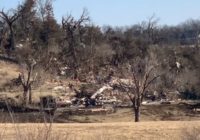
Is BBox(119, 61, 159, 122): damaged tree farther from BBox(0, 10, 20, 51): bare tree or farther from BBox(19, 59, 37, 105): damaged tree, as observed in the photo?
BBox(0, 10, 20, 51): bare tree

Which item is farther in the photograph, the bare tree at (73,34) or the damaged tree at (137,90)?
the bare tree at (73,34)

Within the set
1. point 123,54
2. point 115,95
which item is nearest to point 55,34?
point 123,54

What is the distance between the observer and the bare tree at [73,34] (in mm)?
79700

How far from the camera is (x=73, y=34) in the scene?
3339 inches

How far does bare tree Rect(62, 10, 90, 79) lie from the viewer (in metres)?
79.7

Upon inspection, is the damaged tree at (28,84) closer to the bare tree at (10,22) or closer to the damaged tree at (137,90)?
the damaged tree at (137,90)

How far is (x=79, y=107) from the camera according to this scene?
2229 inches

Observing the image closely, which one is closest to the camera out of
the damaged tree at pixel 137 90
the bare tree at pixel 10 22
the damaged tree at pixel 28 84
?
the damaged tree at pixel 137 90

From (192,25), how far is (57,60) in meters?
76.7

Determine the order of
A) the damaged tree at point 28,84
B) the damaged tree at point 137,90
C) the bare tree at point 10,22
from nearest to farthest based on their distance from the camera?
1. the damaged tree at point 137,90
2. the damaged tree at point 28,84
3. the bare tree at point 10,22

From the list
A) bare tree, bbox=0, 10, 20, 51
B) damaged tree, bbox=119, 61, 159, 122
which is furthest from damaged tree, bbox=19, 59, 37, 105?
bare tree, bbox=0, 10, 20, 51

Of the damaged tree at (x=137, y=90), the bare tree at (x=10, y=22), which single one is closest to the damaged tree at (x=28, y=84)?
the damaged tree at (x=137, y=90)

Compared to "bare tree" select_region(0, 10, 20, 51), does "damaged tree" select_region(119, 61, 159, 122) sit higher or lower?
lower

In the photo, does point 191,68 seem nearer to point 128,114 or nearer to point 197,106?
point 197,106
